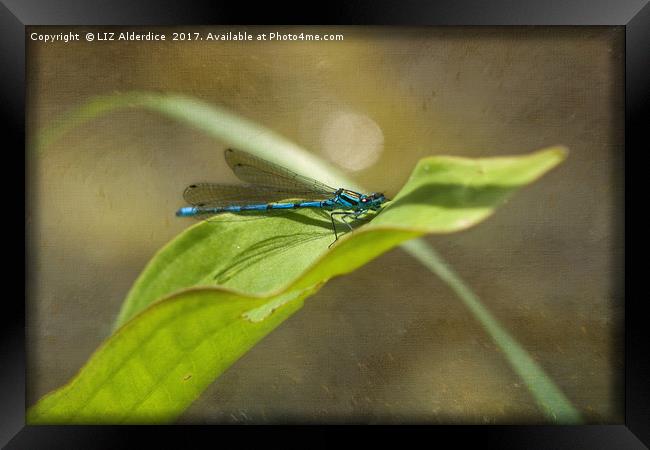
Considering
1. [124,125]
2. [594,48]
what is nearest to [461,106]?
[594,48]

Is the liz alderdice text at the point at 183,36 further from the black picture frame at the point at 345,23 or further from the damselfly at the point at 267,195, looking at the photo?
the damselfly at the point at 267,195

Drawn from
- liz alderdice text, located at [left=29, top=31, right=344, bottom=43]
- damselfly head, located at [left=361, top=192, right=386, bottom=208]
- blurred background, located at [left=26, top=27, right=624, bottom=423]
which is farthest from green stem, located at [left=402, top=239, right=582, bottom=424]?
liz alderdice text, located at [left=29, top=31, right=344, bottom=43]

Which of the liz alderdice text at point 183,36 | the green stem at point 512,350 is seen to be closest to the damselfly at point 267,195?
the green stem at point 512,350

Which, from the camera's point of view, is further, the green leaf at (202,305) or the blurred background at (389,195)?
the blurred background at (389,195)

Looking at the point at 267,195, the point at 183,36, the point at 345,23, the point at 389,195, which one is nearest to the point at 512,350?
the point at 389,195

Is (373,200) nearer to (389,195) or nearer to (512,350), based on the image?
(389,195)

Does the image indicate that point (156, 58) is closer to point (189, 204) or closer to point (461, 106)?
point (189, 204)

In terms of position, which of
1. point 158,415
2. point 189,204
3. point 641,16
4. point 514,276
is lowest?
point 158,415
